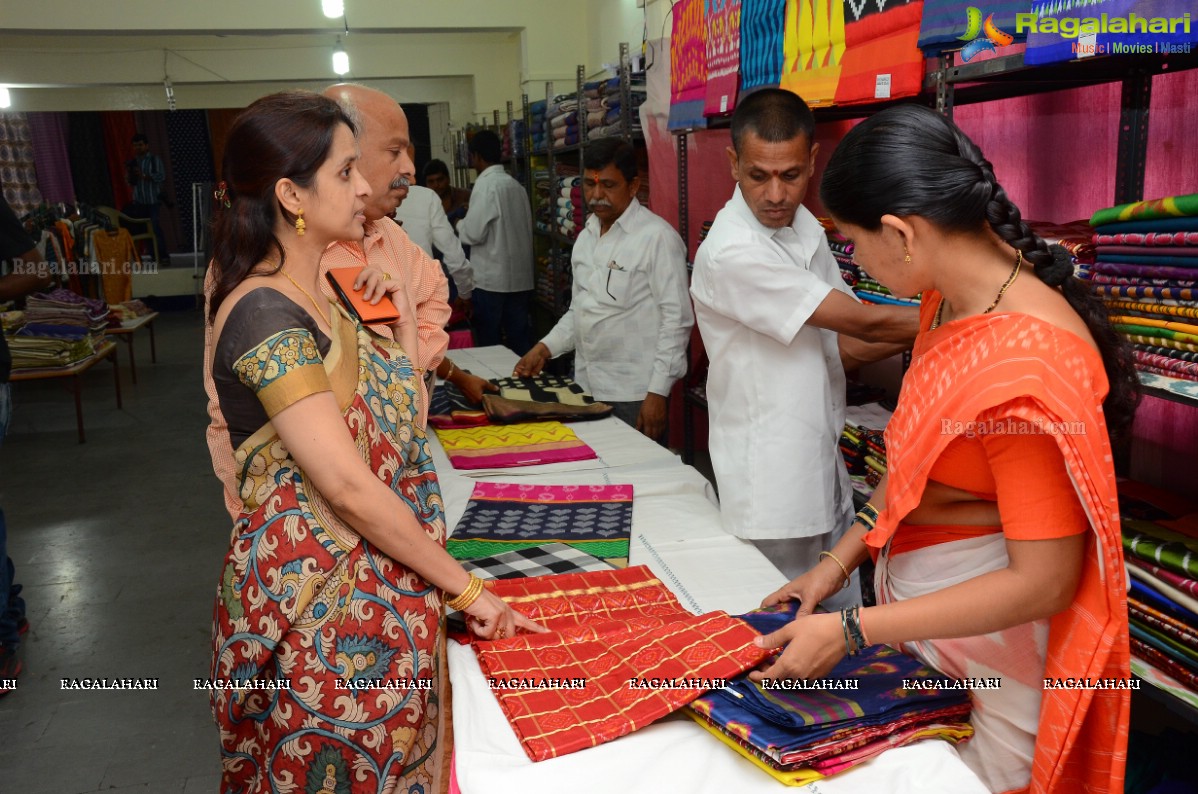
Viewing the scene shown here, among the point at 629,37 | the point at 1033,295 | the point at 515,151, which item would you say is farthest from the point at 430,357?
the point at 515,151

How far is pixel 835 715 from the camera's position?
3.79 ft

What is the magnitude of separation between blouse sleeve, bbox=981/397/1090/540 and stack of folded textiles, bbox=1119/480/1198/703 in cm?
48

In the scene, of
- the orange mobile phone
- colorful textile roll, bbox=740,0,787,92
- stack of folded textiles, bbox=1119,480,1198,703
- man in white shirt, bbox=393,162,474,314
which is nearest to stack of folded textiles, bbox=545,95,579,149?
man in white shirt, bbox=393,162,474,314

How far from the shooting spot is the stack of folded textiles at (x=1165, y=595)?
1456mm

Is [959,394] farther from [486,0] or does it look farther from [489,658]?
[486,0]

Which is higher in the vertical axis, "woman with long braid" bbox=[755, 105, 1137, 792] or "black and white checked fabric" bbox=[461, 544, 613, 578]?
"woman with long braid" bbox=[755, 105, 1137, 792]

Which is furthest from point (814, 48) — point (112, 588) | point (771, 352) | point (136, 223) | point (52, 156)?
point (52, 156)

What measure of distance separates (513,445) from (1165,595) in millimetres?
1699

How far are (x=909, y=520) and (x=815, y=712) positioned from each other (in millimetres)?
331

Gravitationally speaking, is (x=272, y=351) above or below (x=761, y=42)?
below

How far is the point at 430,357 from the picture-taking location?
92.0 inches

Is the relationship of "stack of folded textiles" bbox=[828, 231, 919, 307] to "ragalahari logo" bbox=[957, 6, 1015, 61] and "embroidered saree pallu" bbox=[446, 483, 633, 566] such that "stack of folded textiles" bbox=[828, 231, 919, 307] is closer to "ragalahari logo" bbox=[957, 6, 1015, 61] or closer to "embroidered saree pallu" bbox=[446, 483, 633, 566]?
"ragalahari logo" bbox=[957, 6, 1015, 61]

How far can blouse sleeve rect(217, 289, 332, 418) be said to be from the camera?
1392 mm

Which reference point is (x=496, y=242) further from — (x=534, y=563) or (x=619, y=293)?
(x=534, y=563)
